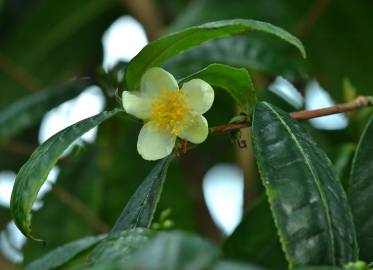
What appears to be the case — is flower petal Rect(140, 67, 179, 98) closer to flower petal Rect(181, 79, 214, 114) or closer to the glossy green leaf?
flower petal Rect(181, 79, 214, 114)

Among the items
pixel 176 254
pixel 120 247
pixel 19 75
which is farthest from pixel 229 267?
pixel 19 75

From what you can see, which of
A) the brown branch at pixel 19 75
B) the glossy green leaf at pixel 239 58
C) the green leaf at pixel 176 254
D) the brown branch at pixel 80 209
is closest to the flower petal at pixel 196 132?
the green leaf at pixel 176 254

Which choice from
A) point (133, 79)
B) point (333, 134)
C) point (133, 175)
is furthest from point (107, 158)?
point (133, 79)

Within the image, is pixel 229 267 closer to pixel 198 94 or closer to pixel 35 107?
pixel 198 94

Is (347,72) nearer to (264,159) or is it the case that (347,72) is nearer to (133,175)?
(133,175)

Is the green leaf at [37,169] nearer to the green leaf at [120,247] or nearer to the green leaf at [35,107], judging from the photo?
the green leaf at [120,247]

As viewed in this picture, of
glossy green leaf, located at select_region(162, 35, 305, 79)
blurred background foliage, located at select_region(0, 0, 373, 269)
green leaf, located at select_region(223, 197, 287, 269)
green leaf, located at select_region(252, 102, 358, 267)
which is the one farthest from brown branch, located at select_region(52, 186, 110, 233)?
green leaf, located at select_region(252, 102, 358, 267)
